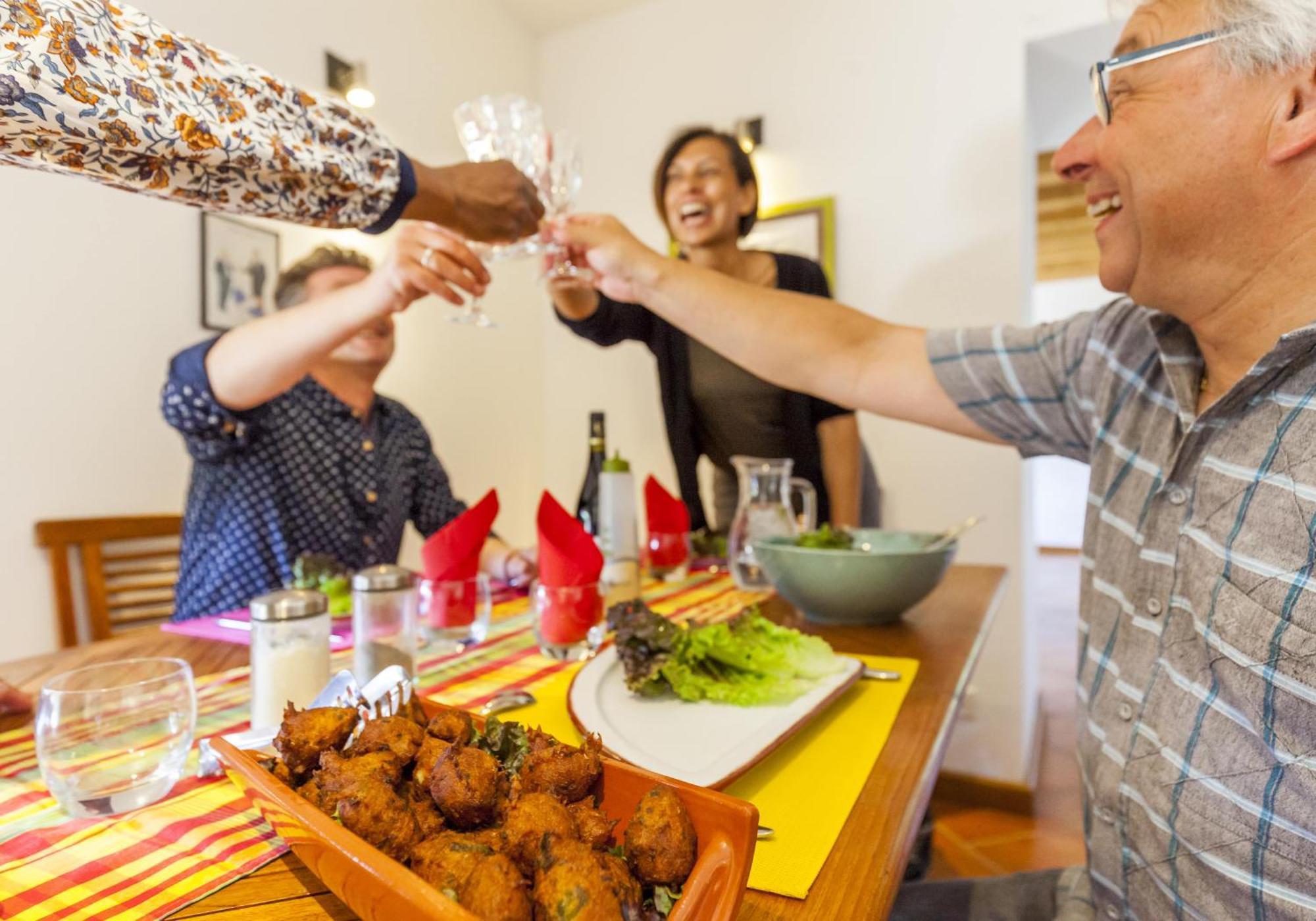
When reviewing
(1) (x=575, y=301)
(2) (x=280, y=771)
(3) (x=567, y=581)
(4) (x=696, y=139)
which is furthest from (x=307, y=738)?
(4) (x=696, y=139)

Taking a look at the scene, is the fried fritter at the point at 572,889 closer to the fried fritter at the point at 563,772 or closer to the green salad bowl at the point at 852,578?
the fried fritter at the point at 563,772

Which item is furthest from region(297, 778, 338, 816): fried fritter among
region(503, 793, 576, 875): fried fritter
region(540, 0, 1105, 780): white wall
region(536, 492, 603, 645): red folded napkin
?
region(540, 0, 1105, 780): white wall

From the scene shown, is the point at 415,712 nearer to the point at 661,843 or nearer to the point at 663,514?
the point at 661,843

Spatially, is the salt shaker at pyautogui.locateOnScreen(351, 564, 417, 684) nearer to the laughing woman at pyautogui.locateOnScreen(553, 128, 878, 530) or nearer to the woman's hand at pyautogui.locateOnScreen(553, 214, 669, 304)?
Result: the woman's hand at pyautogui.locateOnScreen(553, 214, 669, 304)

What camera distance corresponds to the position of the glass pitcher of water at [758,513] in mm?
1451

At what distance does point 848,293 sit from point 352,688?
2.64m

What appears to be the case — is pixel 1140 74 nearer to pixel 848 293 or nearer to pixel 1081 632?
pixel 1081 632

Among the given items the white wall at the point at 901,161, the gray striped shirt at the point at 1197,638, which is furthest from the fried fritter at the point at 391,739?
the white wall at the point at 901,161

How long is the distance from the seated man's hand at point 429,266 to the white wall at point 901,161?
2.01 m

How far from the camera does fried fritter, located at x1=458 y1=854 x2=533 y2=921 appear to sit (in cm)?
36

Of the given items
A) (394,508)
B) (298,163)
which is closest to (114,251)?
(394,508)

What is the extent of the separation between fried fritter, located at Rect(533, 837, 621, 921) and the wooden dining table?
14 centimetres

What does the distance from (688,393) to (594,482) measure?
918 millimetres

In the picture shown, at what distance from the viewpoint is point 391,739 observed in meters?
0.52
